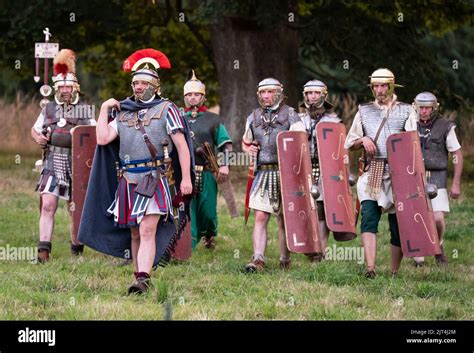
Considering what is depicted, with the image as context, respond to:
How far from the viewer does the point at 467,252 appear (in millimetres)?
12688

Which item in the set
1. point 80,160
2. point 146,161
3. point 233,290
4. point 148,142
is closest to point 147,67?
point 148,142

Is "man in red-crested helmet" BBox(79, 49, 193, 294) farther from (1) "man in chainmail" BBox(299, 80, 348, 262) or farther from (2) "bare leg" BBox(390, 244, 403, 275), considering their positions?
(1) "man in chainmail" BBox(299, 80, 348, 262)

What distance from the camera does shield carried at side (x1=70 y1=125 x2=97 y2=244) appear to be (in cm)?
1134

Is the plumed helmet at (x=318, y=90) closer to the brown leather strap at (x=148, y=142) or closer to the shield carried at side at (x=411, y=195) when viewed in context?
the shield carried at side at (x=411, y=195)

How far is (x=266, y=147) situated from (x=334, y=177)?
0.65 m

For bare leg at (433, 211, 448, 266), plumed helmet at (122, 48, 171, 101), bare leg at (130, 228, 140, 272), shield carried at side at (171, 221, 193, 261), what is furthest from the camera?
bare leg at (433, 211, 448, 266)

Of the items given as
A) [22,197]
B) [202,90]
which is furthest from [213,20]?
[202,90]

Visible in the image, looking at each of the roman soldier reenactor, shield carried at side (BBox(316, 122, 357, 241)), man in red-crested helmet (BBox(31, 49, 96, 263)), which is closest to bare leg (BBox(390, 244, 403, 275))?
shield carried at side (BBox(316, 122, 357, 241))

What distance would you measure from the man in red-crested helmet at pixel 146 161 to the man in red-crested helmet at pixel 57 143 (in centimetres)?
191

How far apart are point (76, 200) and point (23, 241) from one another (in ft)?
6.15

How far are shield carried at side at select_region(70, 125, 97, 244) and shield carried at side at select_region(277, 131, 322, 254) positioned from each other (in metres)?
1.68

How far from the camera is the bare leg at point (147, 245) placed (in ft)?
30.8

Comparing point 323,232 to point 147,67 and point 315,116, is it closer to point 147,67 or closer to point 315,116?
point 315,116
